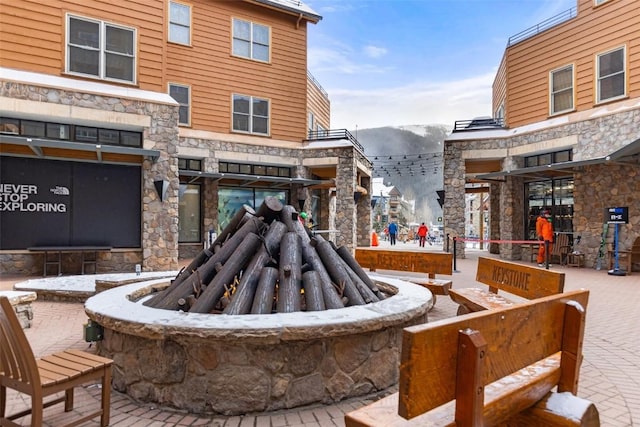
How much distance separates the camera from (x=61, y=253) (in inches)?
412

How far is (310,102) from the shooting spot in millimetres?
19688

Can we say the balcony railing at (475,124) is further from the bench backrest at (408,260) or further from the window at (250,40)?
the bench backrest at (408,260)

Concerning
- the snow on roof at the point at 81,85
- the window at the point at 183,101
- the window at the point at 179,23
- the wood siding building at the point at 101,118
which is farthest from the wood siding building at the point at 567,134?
the snow on roof at the point at 81,85

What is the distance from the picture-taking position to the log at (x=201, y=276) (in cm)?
412

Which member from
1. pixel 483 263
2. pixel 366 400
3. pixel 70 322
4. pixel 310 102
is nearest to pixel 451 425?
pixel 366 400

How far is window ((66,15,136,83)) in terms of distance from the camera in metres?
10.7

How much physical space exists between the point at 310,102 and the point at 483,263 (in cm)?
1521

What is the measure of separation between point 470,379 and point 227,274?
288 cm

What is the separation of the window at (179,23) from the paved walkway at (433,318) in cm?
1045

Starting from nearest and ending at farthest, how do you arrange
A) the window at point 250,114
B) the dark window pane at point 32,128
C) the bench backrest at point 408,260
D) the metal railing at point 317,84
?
the bench backrest at point 408,260 → the dark window pane at point 32,128 → the window at point 250,114 → the metal railing at point 317,84

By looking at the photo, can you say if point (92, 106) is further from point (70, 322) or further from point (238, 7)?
point (238, 7)

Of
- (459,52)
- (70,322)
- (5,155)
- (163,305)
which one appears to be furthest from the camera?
(459,52)

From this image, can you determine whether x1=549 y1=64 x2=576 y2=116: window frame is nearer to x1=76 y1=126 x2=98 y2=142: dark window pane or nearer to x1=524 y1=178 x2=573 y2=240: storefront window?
x1=524 y1=178 x2=573 y2=240: storefront window

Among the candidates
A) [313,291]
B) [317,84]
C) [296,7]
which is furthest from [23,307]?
[317,84]
